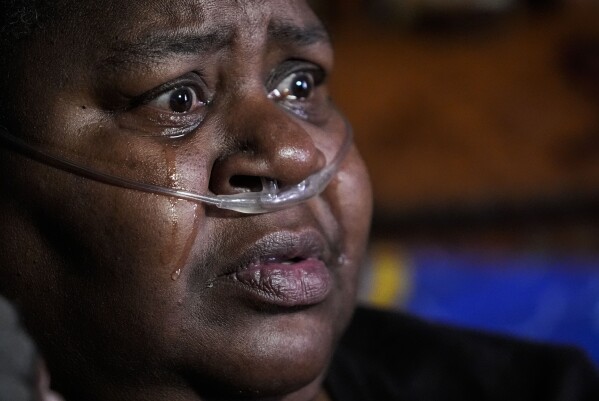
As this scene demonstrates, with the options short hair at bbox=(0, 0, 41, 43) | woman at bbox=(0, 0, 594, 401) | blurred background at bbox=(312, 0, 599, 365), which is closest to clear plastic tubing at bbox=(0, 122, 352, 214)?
woman at bbox=(0, 0, 594, 401)

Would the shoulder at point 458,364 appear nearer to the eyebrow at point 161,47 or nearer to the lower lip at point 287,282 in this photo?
the lower lip at point 287,282

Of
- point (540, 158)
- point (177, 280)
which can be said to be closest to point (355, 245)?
point (177, 280)

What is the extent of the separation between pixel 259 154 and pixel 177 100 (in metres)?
0.15

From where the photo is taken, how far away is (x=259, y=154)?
4.11 feet

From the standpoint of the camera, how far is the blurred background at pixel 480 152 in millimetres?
2572

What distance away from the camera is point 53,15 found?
49.4 inches

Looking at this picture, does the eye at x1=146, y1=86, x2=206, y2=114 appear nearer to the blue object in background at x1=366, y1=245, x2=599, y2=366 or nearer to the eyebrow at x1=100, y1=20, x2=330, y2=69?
the eyebrow at x1=100, y1=20, x2=330, y2=69

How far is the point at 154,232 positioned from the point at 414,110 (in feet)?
8.13

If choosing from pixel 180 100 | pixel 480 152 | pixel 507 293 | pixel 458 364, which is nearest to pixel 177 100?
pixel 180 100

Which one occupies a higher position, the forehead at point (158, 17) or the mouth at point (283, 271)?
the forehead at point (158, 17)

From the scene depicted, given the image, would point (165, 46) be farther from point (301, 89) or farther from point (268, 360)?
point (268, 360)

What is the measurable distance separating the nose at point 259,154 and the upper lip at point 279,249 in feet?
0.24

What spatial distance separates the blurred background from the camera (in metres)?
2.57

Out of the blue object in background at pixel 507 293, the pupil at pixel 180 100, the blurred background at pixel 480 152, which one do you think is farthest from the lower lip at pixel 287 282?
the blurred background at pixel 480 152
